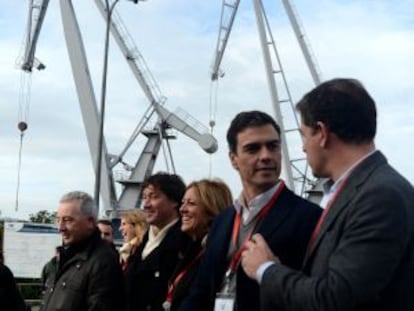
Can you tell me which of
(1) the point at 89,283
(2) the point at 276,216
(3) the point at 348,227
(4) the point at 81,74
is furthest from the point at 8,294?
(4) the point at 81,74

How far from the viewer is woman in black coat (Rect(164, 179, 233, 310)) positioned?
5.10 metres

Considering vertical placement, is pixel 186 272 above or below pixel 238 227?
below

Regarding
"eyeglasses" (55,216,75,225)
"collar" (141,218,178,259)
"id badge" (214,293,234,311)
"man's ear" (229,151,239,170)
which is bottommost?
"id badge" (214,293,234,311)

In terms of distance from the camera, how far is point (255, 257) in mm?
3143

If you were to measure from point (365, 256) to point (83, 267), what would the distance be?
355cm

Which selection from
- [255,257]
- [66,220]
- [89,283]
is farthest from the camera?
[66,220]

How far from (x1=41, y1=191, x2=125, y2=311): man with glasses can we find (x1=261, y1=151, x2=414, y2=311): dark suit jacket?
306 centimetres

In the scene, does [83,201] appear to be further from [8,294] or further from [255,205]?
[255,205]

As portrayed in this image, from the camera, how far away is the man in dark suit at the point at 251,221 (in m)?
A: 3.69

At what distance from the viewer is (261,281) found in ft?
9.91

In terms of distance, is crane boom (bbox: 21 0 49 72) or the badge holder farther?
crane boom (bbox: 21 0 49 72)

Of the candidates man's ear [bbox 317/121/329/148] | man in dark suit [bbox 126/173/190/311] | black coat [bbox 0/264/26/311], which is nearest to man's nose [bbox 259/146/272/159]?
man's ear [bbox 317/121/329/148]

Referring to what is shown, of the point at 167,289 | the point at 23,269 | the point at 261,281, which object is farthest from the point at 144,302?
the point at 23,269

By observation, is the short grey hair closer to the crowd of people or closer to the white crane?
the crowd of people
